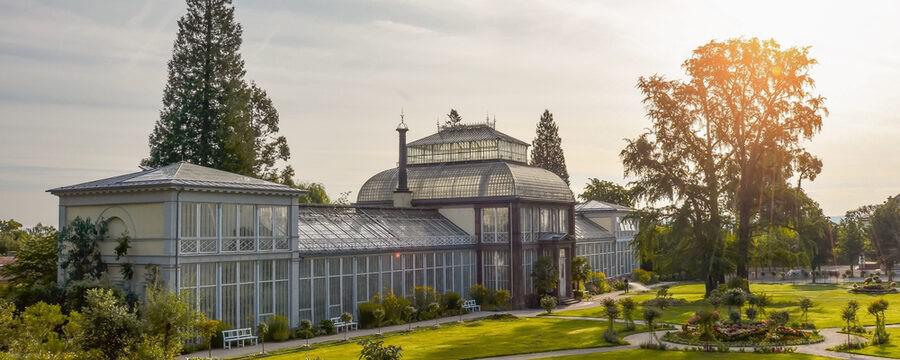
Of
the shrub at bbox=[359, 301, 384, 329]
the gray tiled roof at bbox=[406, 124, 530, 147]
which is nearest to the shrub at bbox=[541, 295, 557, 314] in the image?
the shrub at bbox=[359, 301, 384, 329]

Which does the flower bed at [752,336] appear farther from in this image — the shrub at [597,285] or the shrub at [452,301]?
the shrub at [597,285]

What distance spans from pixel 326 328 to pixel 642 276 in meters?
43.6

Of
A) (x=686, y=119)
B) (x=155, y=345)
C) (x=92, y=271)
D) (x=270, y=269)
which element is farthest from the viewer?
(x=686, y=119)

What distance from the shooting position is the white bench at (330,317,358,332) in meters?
41.0

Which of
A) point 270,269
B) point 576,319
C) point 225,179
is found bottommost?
point 576,319

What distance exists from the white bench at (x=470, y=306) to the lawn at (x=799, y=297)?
18.0 feet

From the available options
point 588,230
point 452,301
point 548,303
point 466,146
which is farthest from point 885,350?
point 588,230

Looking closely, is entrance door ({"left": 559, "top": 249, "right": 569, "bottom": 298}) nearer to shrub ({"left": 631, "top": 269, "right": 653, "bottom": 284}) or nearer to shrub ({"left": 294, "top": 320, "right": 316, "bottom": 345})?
shrub ({"left": 631, "top": 269, "right": 653, "bottom": 284})

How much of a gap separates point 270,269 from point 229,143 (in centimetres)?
1876

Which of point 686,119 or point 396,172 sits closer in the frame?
point 686,119

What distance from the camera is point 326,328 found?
133 ft

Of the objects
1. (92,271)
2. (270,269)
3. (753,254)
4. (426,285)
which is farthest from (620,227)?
(92,271)

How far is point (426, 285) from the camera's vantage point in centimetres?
5022

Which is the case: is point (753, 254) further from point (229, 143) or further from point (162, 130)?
point (162, 130)
